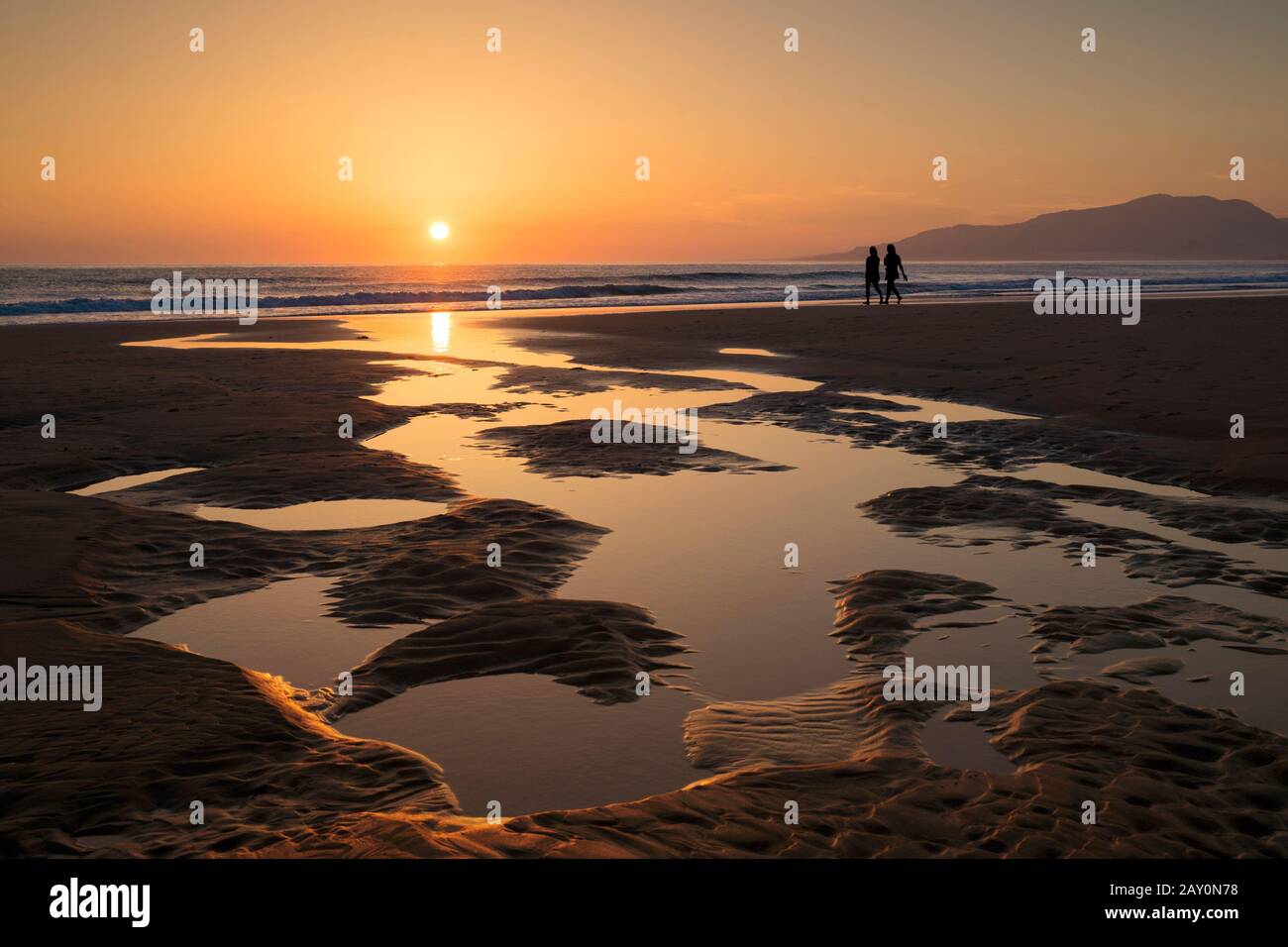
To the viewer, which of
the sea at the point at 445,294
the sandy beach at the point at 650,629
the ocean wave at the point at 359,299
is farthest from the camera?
the sea at the point at 445,294

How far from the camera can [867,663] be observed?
5.00m

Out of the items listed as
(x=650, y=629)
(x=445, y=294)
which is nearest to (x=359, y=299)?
(x=445, y=294)

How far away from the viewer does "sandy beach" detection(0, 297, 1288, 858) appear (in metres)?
3.52

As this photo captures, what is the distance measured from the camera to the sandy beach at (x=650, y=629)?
11.5 ft

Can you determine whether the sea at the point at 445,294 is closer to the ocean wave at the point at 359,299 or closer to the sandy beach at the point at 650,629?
the ocean wave at the point at 359,299

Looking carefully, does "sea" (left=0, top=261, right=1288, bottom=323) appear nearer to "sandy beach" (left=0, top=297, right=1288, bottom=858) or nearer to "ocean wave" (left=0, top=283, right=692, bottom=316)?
"ocean wave" (left=0, top=283, right=692, bottom=316)

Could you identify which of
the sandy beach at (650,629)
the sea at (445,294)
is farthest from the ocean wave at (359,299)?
the sandy beach at (650,629)

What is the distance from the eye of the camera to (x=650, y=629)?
5473 millimetres

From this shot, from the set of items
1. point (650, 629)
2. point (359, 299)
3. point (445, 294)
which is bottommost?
point (650, 629)

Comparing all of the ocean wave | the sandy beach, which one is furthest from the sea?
the sandy beach

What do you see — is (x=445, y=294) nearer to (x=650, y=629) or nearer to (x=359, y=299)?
(x=359, y=299)

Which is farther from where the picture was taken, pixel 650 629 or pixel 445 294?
pixel 445 294
